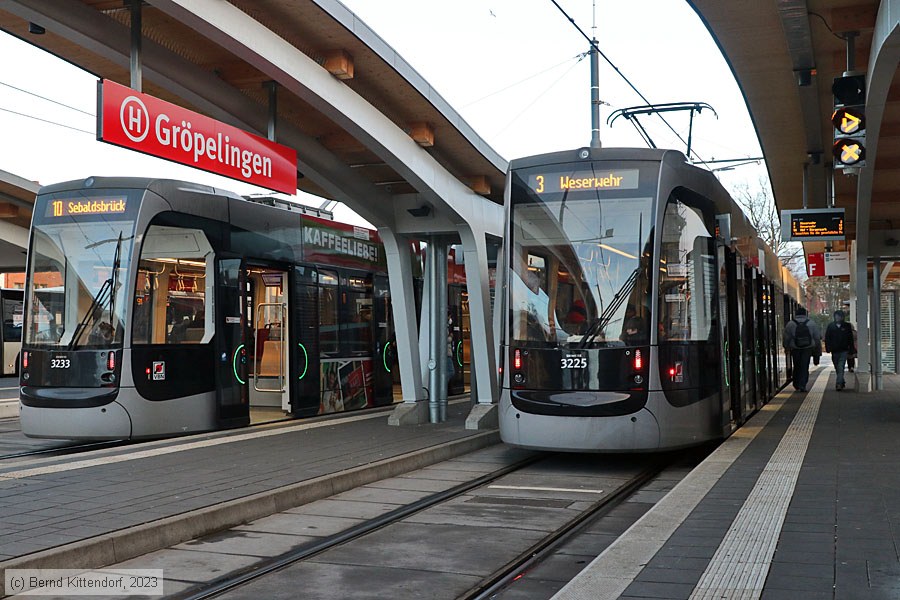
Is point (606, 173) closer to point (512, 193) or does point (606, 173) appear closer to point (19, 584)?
point (512, 193)

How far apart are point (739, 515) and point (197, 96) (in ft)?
25.2

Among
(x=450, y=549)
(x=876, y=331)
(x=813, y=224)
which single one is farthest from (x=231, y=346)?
(x=876, y=331)

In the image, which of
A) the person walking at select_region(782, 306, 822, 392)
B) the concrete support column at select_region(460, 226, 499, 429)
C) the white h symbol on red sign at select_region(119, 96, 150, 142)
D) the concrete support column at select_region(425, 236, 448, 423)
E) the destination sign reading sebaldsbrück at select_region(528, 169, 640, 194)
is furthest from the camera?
the person walking at select_region(782, 306, 822, 392)

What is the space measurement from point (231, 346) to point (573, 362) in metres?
5.37

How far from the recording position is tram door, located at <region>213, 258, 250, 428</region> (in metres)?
13.5

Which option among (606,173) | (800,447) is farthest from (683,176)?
(800,447)

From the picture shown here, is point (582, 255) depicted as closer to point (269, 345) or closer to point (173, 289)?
point (173, 289)

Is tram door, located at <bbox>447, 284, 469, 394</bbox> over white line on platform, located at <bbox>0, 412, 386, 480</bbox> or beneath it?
over

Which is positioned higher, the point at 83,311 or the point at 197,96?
the point at 197,96

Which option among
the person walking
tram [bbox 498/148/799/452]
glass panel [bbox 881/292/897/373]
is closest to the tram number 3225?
tram [bbox 498/148/799/452]

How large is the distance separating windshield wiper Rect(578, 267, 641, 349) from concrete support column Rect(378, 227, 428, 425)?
199 inches

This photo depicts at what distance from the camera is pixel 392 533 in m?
7.68

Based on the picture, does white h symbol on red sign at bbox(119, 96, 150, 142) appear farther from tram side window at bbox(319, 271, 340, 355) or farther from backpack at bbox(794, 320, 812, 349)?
backpack at bbox(794, 320, 812, 349)

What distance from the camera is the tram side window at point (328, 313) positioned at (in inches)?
641
